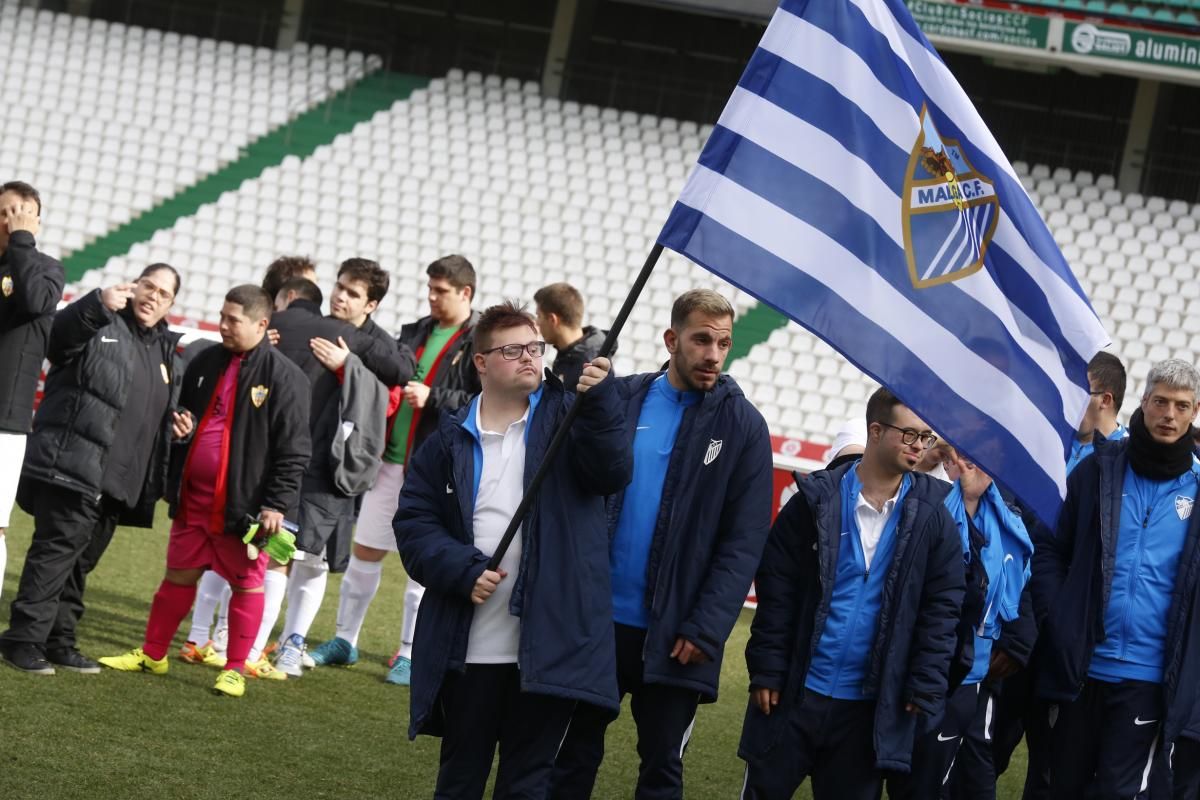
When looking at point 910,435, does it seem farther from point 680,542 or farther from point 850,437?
point 850,437

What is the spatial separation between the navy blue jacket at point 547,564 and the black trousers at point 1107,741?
6.23 ft

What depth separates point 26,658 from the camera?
21.7ft

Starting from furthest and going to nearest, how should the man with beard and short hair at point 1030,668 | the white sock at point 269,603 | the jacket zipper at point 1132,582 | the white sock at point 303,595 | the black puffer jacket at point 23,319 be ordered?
the white sock at point 303,595 → the white sock at point 269,603 → the black puffer jacket at point 23,319 → the man with beard and short hair at point 1030,668 → the jacket zipper at point 1132,582

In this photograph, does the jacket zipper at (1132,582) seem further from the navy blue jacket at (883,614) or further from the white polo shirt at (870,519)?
the white polo shirt at (870,519)

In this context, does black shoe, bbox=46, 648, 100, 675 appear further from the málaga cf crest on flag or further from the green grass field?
the málaga cf crest on flag

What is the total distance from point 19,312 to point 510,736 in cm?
295

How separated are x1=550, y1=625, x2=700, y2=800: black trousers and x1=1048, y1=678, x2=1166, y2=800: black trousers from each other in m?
1.47

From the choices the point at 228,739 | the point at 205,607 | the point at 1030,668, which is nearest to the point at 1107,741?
the point at 1030,668

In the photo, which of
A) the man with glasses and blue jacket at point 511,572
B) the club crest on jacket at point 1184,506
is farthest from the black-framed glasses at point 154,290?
the club crest on jacket at point 1184,506

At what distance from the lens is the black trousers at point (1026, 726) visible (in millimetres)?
5641

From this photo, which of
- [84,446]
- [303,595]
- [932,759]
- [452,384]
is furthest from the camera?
[452,384]

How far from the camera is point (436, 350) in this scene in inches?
315

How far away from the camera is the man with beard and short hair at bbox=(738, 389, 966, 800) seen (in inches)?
180

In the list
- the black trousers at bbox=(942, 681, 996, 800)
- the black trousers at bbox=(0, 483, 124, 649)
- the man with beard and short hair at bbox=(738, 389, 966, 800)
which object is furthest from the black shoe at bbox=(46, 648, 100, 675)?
the black trousers at bbox=(942, 681, 996, 800)
